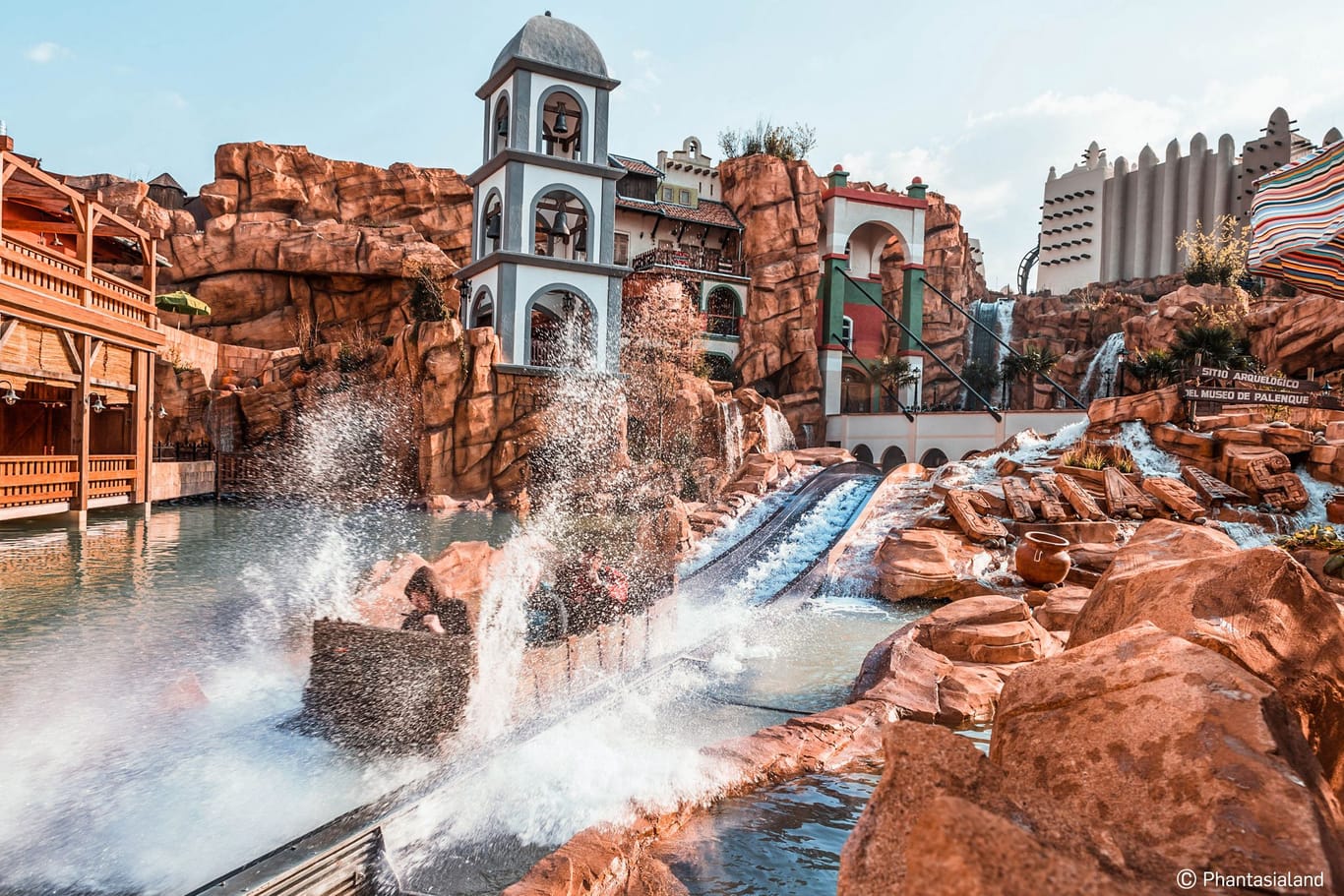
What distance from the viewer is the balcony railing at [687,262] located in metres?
31.0

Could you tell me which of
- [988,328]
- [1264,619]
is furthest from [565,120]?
[1264,619]

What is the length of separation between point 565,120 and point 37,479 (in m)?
17.8

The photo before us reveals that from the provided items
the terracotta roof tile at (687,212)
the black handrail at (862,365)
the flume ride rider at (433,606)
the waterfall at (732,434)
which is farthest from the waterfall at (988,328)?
the flume ride rider at (433,606)

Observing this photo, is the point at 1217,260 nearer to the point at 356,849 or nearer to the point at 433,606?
the point at 433,606

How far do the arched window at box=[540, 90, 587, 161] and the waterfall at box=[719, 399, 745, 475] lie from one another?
9.66 metres

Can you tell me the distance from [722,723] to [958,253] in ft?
121

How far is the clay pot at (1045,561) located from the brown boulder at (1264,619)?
7.90 metres

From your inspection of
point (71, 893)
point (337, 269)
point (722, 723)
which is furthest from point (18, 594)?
point (337, 269)

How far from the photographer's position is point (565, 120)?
25.5m

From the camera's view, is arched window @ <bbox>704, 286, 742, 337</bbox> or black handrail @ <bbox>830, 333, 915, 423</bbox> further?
black handrail @ <bbox>830, 333, 915, 423</bbox>

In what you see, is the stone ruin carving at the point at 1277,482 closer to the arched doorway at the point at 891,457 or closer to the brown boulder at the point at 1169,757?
the brown boulder at the point at 1169,757

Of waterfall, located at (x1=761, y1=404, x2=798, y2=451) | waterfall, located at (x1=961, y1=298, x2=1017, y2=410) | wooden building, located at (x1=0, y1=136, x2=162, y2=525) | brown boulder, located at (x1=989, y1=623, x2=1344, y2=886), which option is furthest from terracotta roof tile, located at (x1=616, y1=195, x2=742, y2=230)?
brown boulder, located at (x1=989, y1=623, x2=1344, y2=886)

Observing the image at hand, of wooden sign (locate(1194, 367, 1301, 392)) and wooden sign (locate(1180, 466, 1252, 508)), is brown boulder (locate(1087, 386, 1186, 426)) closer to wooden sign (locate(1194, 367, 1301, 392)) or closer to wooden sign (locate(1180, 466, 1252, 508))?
wooden sign (locate(1194, 367, 1301, 392))

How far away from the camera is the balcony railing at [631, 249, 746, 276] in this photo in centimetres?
3098
